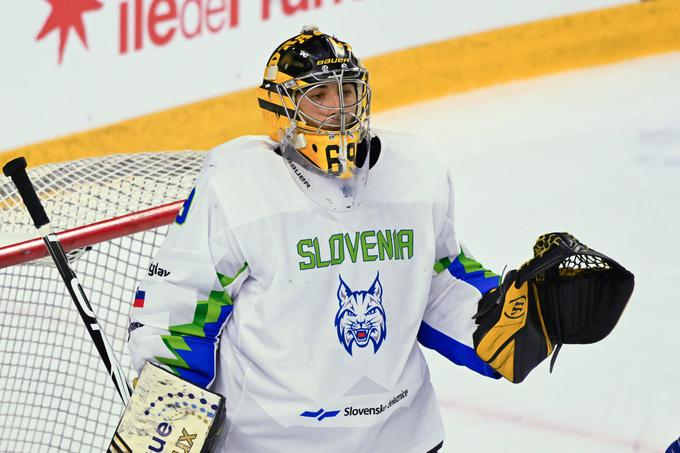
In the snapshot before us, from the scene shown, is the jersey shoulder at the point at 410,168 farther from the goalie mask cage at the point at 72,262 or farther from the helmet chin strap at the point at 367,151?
the goalie mask cage at the point at 72,262

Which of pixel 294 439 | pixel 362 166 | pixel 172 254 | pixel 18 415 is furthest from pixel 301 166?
pixel 18 415

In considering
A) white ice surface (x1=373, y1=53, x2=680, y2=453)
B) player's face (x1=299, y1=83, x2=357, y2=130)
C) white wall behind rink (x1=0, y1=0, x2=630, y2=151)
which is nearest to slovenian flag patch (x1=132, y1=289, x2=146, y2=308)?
player's face (x1=299, y1=83, x2=357, y2=130)

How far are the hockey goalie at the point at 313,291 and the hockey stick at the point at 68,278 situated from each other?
244 millimetres

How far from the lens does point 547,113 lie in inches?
170

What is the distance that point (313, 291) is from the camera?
1.80m

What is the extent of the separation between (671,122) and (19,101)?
7.38 feet

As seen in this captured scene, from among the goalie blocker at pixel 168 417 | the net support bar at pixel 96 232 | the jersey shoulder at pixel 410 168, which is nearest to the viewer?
the goalie blocker at pixel 168 417

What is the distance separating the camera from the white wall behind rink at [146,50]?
12.9 ft

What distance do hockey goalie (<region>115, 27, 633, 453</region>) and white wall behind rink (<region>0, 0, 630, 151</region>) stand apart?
7.25 ft

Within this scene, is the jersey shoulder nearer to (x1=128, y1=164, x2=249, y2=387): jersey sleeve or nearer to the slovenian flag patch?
(x1=128, y1=164, x2=249, y2=387): jersey sleeve

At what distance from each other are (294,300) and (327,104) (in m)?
0.31

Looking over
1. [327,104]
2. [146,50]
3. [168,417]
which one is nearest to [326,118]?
[327,104]

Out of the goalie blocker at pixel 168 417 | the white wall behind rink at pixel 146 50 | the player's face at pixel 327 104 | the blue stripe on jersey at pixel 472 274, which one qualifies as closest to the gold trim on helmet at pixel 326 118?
the player's face at pixel 327 104

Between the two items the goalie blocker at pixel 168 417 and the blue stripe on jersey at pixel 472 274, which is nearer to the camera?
the goalie blocker at pixel 168 417
